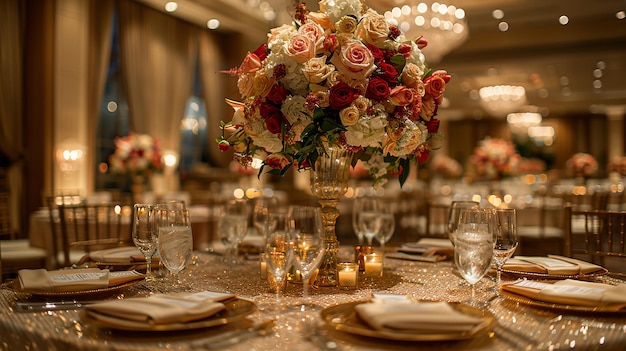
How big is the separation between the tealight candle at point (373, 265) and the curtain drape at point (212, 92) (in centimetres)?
1008

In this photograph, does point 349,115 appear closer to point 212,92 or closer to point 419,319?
point 419,319

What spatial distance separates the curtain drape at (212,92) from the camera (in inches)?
466

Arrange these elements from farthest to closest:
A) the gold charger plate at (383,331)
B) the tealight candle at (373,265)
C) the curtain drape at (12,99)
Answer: the curtain drape at (12,99), the tealight candle at (373,265), the gold charger plate at (383,331)

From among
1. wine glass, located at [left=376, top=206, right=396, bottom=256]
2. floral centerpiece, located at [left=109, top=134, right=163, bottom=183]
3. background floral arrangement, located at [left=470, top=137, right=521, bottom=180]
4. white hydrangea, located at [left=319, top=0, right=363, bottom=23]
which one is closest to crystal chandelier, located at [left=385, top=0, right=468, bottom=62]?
background floral arrangement, located at [left=470, top=137, right=521, bottom=180]

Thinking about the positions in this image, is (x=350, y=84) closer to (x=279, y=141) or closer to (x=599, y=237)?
(x=279, y=141)

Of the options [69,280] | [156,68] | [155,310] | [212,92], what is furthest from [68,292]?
[212,92]

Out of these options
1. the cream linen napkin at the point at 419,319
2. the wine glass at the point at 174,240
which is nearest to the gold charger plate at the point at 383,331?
the cream linen napkin at the point at 419,319

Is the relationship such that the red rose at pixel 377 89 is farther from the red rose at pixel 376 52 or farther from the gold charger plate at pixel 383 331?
the gold charger plate at pixel 383 331

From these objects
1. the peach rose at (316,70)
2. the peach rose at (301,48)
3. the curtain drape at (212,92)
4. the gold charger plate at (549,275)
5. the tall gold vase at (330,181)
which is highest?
the curtain drape at (212,92)

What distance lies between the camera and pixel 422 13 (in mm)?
7207

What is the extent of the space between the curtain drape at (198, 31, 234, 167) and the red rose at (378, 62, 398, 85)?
10.2 meters

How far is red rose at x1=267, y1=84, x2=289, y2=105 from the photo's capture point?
1.79 m

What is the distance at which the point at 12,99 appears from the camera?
790cm

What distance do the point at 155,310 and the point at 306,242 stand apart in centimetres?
45
